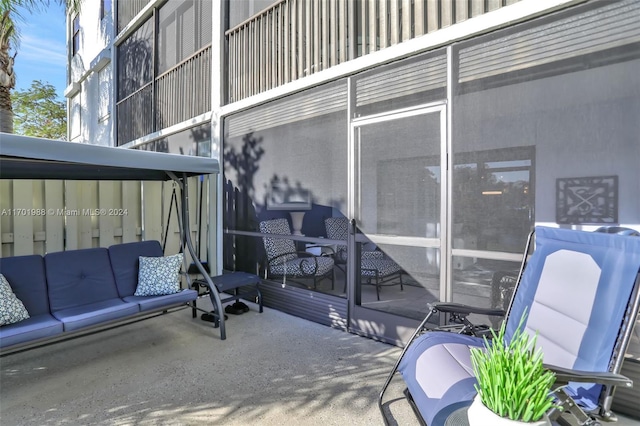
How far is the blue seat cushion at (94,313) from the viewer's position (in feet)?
9.49

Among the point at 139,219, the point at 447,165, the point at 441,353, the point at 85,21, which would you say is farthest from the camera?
the point at 85,21

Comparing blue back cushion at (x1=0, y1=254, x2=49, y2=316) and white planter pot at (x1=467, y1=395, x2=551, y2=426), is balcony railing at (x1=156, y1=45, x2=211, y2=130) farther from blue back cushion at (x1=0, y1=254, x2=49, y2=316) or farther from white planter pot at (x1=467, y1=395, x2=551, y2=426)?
white planter pot at (x1=467, y1=395, x2=551, y2=426)

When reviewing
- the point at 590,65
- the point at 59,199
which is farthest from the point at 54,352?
the point at 590,65

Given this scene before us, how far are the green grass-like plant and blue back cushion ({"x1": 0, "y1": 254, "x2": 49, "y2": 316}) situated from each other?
12.2 feet

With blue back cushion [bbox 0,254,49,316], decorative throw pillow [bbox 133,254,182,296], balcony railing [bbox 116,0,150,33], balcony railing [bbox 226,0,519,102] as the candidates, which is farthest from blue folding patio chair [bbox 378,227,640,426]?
balcony railing [bbox 116,0,150,33]

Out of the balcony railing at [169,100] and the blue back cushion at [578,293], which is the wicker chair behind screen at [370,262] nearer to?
the blue back cushion at [578,293]

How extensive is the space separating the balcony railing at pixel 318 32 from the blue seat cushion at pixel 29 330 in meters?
3.77

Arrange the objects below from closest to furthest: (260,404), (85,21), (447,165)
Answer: (260,404) → (447,165) → (85,21)

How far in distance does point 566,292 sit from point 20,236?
5.46 m

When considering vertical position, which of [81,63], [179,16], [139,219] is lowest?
[139,219]

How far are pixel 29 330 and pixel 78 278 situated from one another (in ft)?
2.74

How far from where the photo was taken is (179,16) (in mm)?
7113

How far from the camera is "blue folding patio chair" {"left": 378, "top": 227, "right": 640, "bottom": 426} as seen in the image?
166 cm

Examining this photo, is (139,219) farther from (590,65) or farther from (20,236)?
(590,65)
